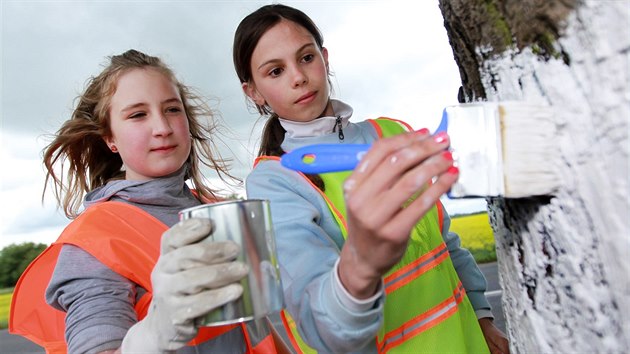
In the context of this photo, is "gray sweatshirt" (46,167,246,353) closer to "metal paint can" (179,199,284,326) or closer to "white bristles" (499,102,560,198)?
"metal paint can" (179,199,284,326)

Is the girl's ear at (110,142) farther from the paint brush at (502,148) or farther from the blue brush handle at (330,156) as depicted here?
the paint brush at (502,148)

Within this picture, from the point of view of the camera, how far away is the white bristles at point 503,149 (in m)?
0.85

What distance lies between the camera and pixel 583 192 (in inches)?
32.4

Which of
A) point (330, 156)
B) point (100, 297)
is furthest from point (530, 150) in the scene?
point (100, 297)

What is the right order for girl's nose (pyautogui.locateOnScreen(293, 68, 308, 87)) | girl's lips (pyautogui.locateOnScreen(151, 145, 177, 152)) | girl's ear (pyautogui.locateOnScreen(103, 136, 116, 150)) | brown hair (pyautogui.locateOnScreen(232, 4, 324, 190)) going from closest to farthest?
girl's nose (pyautogui.locateOnScreen(293, 68, 308, 87))
brown hair (pyautogui.locateOnScreen(232, 4, 324, 190))
girl's lips (pyautogui.locateOnScreen(151, 145, 177, 152))
girl's ear (pyautogui.locateOnScreen(103, 136, 116, 150))

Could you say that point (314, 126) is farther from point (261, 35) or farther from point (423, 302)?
point (423, 302)

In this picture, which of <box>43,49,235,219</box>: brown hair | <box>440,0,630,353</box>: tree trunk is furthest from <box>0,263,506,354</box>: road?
<box>440,0,630,353</box>: tree trunk

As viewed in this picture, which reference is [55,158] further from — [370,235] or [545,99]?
[545,99]

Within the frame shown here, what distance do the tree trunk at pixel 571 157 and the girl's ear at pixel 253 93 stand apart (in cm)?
79

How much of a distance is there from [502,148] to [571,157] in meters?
0.09

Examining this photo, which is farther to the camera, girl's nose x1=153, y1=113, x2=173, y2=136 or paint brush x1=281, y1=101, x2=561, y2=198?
girl's nose x1=153, y1=113, x2=173, y2=136

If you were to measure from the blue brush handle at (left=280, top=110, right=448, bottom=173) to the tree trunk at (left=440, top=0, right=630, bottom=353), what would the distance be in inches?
5.7

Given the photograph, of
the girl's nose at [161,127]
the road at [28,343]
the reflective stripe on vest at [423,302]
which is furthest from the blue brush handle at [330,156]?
the road at [28,343]

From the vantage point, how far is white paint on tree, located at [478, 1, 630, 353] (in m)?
0.77
